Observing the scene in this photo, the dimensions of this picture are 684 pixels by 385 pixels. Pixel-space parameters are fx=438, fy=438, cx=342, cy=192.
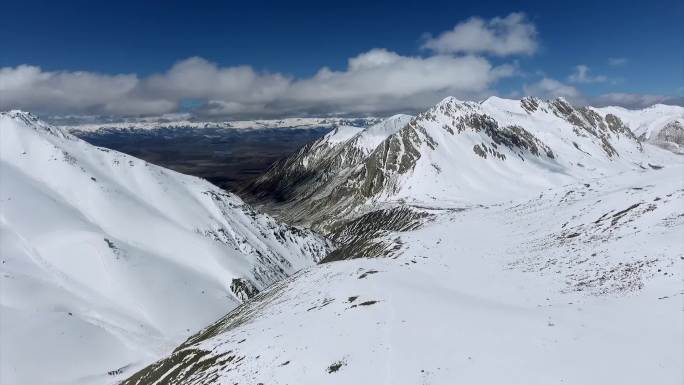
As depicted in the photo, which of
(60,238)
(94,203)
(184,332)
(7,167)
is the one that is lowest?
(184,332)

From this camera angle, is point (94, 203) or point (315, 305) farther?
point (94, 203)

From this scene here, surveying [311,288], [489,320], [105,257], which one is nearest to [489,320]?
[489,320]

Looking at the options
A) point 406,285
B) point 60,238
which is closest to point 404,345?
point 406,285

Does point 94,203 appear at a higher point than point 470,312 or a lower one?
higher

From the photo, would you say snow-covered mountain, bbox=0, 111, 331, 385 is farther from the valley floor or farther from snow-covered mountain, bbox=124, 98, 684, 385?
the valley floor

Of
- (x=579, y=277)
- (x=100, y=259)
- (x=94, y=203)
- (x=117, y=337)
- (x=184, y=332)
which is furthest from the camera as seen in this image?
(x=94, y=203)

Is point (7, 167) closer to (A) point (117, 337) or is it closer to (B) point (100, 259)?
(B) point (100, 259)

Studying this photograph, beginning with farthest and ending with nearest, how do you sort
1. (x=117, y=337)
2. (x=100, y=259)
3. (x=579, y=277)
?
1. (x=100, y=259)
2. (x=117, y=337)
3. (x=579, y=277)

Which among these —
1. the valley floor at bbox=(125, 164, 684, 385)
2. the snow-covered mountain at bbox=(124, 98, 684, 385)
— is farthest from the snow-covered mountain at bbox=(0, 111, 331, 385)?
the valley floor at bbox=(125, 164, 684, 385)
